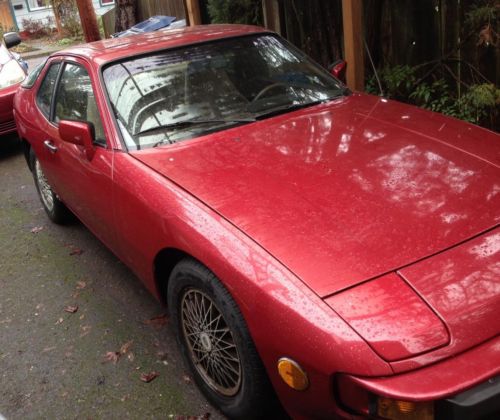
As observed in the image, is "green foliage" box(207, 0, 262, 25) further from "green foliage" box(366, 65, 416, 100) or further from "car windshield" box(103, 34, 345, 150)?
"car windshield" box(103, 34, 345, 150)

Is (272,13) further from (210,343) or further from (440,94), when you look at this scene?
(210,343)

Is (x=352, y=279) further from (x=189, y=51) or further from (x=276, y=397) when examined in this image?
(x=189, y=51)

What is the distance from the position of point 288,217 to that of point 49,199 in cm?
334

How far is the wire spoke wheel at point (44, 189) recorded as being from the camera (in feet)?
16.2

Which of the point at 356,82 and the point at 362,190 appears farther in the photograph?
the point at 356,82

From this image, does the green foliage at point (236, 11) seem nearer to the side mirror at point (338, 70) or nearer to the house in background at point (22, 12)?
the side mirror at point (338, 70)

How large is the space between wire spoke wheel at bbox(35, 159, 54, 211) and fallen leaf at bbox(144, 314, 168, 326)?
76.5 inches

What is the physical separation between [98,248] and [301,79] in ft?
6.98

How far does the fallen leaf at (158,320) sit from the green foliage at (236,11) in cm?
497

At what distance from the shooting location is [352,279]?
1.95 meters

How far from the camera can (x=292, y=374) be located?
6.34ft

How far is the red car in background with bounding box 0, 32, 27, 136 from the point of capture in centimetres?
715

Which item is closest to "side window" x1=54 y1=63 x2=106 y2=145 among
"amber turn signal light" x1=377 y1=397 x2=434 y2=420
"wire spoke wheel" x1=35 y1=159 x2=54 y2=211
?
"wire spoke wheel" x1=35 y1=159 x2=54 y2=211

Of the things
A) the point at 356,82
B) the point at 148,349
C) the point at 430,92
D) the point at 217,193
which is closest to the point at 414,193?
the point at 217,193
